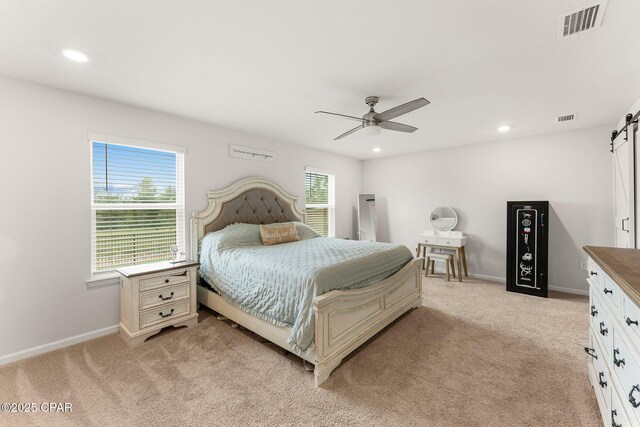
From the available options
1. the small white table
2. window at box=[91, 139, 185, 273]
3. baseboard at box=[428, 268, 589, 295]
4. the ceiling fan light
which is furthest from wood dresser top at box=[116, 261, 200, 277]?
baseboard at box=[428, 268, 589, 295]

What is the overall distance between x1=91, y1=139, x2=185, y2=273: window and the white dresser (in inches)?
147

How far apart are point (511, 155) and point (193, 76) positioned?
4.69 m

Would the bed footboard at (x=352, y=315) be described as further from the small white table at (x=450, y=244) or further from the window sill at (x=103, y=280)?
the window sill at (x=103, y=280)

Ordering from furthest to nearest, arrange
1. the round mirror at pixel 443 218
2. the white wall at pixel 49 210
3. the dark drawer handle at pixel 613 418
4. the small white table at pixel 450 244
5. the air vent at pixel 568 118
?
1. the round mirror at pixel 443 218
2. the small white table at pixel 450 244
3. the air vent at pixel 568 118
4. the white wall at pixel 49 210
5. the dark drawer handle at pixel 613 418

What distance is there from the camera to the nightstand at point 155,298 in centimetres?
254

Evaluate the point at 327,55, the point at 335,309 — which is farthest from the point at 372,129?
the point at 335,309

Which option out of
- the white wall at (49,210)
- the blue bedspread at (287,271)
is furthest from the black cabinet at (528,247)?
the white wall at (49,210)

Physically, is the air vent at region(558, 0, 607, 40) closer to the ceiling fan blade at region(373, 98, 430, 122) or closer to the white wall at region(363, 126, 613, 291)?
the ceiling fan blade at region(373, 98, 430, 122)

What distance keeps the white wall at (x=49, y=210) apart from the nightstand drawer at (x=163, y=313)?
19.7 inches

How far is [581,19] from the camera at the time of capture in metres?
1.56

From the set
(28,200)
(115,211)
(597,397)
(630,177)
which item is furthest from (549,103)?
(28,200)

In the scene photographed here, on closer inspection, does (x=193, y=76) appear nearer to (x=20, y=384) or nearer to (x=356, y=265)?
(x=356, y=265)

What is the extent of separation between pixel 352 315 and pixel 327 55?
207 centimetres

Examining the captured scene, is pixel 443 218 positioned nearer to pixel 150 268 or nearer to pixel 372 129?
pixel 372 129
